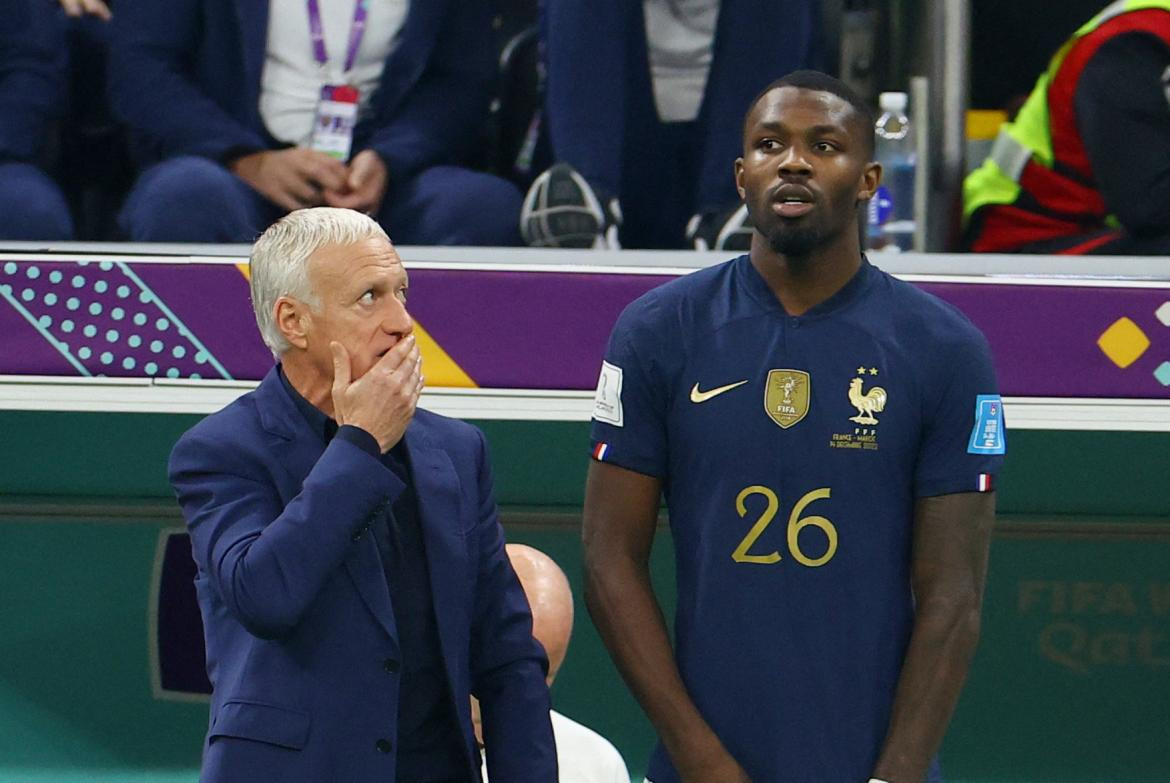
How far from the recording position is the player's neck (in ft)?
6.21

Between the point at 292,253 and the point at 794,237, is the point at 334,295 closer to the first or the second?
the point at 292,253

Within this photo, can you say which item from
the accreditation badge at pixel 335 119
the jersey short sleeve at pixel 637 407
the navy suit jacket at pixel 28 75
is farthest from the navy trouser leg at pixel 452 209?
the jersey short sleeve at pixel 637 407

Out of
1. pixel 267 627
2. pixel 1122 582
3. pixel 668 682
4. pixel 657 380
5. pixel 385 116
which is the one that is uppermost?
pixel 385 116

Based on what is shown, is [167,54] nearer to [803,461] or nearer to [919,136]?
[919,136]

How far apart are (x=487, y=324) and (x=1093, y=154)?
Answer: 122 centimetres

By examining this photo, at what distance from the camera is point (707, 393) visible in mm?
1870

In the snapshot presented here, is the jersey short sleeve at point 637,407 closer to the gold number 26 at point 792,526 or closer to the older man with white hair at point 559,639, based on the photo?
the gold number 26 at point 792,526

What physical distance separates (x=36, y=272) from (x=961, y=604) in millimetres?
1746

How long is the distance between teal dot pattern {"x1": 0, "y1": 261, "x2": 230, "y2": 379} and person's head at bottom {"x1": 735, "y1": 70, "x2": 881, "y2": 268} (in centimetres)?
131

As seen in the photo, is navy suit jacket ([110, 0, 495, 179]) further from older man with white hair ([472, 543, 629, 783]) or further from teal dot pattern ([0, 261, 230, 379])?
older man with white hair ([472, 543, 629, 783])

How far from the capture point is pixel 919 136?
3438mm

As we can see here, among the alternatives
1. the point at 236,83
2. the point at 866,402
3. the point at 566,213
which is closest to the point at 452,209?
the point at 566,213

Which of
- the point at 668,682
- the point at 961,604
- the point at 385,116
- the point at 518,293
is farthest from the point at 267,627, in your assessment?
the point at 385,116

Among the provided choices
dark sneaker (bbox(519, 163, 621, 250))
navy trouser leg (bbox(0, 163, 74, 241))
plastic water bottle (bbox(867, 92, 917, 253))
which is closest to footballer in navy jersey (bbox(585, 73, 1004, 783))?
dark sneaker (bbox(519, 163, 621, 250))
